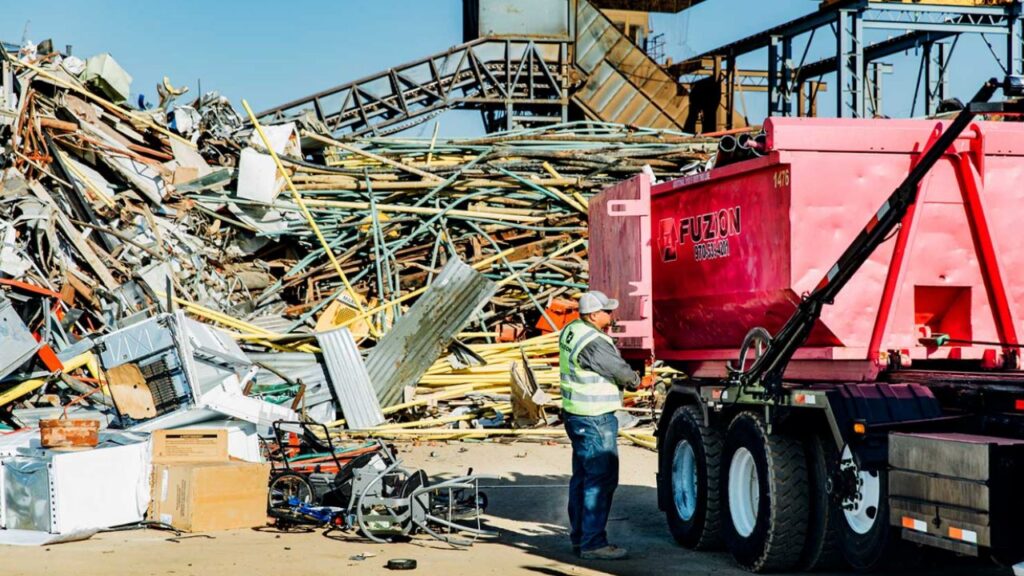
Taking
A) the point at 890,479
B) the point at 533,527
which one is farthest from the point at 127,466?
the point at 890,479

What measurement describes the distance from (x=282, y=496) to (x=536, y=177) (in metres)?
11.6

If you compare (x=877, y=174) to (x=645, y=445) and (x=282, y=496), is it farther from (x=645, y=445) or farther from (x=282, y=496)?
(x=645, y=445)

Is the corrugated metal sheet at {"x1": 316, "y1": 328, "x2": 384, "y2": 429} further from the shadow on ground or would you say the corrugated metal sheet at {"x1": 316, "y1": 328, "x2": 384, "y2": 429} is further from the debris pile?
the shadow on ground

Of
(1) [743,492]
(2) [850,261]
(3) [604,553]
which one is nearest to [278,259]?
(3) [604,553]

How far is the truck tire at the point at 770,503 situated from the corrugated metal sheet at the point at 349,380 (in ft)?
27.8

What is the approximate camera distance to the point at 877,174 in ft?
28.8

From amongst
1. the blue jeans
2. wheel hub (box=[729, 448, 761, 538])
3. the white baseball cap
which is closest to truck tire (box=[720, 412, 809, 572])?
wheel hub (box=[729, 448, 761, 538])

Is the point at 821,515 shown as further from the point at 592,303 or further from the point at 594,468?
the point at 592,303

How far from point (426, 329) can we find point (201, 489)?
8157 millimetres

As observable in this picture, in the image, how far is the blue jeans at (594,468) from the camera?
9602 millimetres

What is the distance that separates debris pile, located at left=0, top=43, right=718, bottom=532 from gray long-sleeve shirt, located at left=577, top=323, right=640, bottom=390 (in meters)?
4.76

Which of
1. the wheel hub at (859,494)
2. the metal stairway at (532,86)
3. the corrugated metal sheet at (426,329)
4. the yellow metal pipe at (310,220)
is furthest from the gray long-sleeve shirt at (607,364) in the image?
the metal stairway at (532,86)

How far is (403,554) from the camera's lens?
373 inches

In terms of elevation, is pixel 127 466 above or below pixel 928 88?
below
